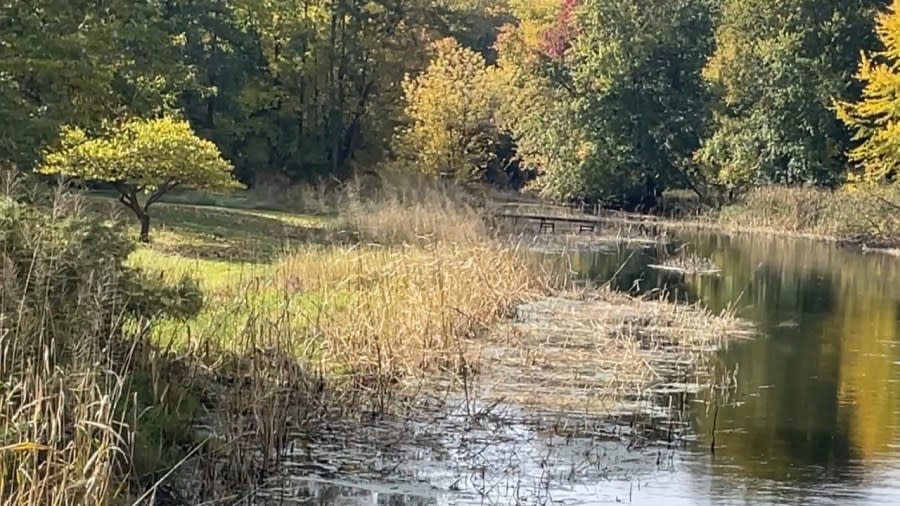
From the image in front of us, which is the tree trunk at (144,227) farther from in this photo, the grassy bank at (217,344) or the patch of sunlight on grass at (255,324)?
the patch of sunlight on grass at (255,324)

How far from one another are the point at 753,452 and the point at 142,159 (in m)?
15.0

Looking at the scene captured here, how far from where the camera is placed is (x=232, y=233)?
2762 cm

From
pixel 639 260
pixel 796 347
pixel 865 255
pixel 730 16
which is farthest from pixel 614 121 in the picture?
pixel 796 347

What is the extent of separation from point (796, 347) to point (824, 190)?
27515 millimetres

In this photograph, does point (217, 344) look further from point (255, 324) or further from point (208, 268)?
point (208, 268)

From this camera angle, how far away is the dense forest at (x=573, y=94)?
150 ft

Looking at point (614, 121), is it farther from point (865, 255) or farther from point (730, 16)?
point (865, 255)

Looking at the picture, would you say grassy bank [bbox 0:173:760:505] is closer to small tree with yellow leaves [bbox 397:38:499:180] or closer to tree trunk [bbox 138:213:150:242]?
tree trunk [bbox 138:213:150:242]

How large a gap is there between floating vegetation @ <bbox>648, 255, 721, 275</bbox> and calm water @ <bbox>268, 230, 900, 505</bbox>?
6.76m

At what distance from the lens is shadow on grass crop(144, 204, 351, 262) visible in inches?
923

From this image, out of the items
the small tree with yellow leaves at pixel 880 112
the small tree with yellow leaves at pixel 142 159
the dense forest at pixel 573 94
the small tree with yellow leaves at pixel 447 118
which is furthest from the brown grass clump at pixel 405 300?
the small tree with yellow leaves at pixel 447 118

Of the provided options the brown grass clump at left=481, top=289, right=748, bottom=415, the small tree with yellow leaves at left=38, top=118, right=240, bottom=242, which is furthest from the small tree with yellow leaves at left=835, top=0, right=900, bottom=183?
the small tree with yellow leaves at left=38, top=118, right=240, bottom=242

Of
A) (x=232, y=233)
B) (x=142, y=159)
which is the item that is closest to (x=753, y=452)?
(x=142, y=159)

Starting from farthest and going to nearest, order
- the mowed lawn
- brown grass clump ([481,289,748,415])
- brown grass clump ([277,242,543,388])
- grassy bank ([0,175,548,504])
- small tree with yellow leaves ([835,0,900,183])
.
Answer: small tree with yellow leaves ([835,0,900,183]), brown grass clump ([481,289,748,415]), brown grass clump ([277,242,543,388]), the mowed lawn, grassy bank ([0,175,548,504])
